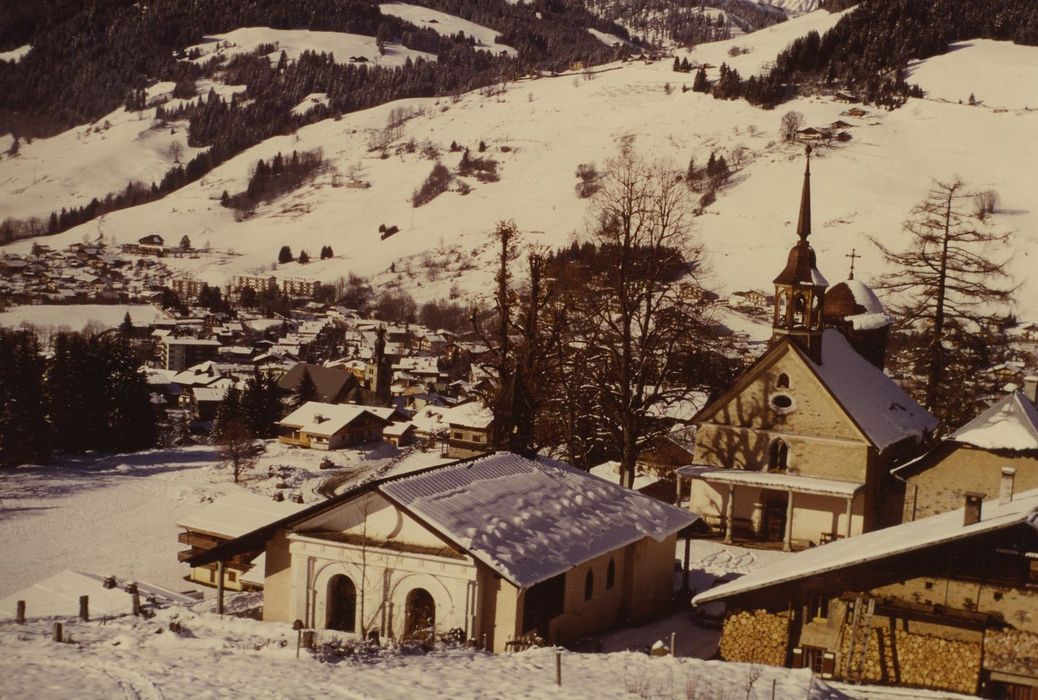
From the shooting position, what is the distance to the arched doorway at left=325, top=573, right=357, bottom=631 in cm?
1898

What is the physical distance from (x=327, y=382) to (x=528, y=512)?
67.7 meters

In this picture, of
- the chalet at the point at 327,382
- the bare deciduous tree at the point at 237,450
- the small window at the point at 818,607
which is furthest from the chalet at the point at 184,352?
the small window at the point at 818,607

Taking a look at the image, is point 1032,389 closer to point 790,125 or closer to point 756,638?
point 756,638

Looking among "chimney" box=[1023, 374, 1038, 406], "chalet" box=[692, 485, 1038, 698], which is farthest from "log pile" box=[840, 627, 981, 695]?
"chimney" box=[1023, 374, 1038, 406]

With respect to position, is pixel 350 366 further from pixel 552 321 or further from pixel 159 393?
pixel 552 321

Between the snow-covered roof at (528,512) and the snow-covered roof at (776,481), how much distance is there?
698cm

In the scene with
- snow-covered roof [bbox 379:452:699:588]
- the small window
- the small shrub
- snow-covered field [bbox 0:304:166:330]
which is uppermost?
the small shrub

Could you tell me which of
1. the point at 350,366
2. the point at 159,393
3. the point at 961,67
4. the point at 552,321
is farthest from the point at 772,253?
the point at 552,321

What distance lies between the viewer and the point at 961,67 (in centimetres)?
16938

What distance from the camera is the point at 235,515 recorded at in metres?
40.0

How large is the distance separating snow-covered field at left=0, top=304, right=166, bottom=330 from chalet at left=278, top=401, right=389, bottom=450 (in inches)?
2135

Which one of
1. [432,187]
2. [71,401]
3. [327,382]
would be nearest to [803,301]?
[71,401]

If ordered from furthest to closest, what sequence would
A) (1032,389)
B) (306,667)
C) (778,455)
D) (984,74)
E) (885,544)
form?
1. (984,74)
2. (778,455)
3. (1032,389)
4. (885,544)
5. (306,667)

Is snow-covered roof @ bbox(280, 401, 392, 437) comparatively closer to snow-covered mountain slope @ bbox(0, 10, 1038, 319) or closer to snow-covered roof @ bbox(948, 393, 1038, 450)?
snow-covered roof @ bbox(948, 393, 1038, 450)
